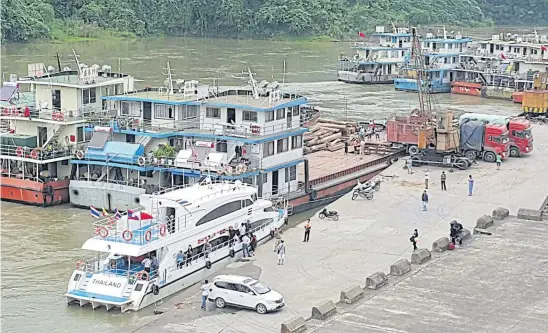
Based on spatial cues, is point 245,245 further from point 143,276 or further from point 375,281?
point 375,281

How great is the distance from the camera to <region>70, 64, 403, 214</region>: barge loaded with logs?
42719mm

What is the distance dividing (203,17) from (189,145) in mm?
93279

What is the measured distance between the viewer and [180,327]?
2938cm

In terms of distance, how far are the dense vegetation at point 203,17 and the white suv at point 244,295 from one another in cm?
8340

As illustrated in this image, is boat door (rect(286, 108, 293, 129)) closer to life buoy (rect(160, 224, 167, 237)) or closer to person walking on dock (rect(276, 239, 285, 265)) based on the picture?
person walking on dock (rect(276, 239, 285, 265))

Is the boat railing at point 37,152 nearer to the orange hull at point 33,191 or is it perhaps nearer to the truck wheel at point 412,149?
the orange hull at point 33,191

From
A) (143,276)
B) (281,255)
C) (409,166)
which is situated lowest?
(281,255)

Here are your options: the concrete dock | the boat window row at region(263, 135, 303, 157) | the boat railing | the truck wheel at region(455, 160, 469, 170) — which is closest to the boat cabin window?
the concrete dock

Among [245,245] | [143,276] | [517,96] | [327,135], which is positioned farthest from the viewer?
[517,96]

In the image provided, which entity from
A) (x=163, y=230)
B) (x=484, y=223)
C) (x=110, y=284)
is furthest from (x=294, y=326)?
(x=484, y=223)

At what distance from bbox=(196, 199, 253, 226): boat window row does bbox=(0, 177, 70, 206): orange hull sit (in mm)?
10099

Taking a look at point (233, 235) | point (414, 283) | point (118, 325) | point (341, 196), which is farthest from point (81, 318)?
point (341, 196)

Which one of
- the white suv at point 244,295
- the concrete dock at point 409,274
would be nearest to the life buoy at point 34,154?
the concrete dock at point 409,274

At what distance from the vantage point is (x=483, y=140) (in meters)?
51.8
